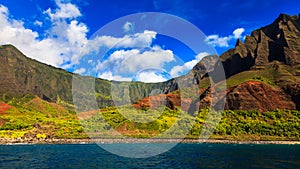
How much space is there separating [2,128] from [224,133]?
6254 inches

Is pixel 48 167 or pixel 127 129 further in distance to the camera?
pixel 127 129

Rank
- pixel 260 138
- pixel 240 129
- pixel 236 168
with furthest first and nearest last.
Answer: pixel 240 129 → pixel 260 138 → pixel 236 168

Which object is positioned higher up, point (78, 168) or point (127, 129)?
point (127, 129)

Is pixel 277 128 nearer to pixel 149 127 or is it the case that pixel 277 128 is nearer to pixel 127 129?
pixel 149 127

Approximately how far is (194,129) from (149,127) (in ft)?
110

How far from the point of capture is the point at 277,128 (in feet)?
597

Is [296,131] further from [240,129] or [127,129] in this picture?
[127,129]

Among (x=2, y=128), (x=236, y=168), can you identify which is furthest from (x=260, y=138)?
(x=2, y=128)

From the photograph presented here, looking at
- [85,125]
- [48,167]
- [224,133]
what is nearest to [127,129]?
[85,125]

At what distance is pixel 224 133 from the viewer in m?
183

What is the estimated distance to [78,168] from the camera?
50.9 m

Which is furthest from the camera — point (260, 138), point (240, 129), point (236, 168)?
point (240, 129)

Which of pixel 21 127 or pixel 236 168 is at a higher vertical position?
pixel 21 127

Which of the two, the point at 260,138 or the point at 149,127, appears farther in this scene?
the point at 149,127
